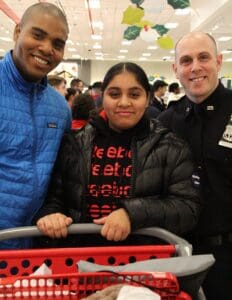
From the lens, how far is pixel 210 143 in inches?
71.4

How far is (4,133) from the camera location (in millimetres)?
1475

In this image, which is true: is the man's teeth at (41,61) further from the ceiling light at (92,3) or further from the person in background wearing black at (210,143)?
the ceiling light at (92,3)

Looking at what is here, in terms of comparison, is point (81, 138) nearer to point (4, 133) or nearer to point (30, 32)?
point (4, 133)

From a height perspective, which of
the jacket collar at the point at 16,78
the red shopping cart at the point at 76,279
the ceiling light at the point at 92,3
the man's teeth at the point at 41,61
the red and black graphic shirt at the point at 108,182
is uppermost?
the ceiling light at the point at 92,3

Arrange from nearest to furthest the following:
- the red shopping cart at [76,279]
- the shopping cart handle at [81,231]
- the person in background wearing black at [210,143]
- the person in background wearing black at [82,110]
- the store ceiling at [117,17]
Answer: the red shopping cart at [76,279]
the shopping cart handle at [81,231]
the person in background wearing black at [210,143]
the person in background wearing black at [82,110]
the store ceiling at [117,17]

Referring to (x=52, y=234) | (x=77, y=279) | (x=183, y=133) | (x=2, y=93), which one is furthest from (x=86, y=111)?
(x=77, y=279)

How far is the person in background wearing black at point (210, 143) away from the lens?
179 cm

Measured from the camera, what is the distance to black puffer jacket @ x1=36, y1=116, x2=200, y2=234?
134 centimetres

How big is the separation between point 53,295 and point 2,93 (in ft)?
2.94

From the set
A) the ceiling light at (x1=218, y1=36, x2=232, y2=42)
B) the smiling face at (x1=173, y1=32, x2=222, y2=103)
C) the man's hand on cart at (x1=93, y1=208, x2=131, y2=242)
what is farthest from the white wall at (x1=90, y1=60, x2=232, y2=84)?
the man's hand on cart at (x1=93, y1=208, x2=131, y2=242)

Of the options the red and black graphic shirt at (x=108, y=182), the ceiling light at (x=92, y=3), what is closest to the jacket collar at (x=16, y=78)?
the red and black graphic shirt at (x=108, y=182)

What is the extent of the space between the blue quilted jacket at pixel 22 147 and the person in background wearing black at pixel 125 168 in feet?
0.21

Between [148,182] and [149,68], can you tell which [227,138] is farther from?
[149,68]

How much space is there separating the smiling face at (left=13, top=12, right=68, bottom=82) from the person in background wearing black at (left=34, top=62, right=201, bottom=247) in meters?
0.29
